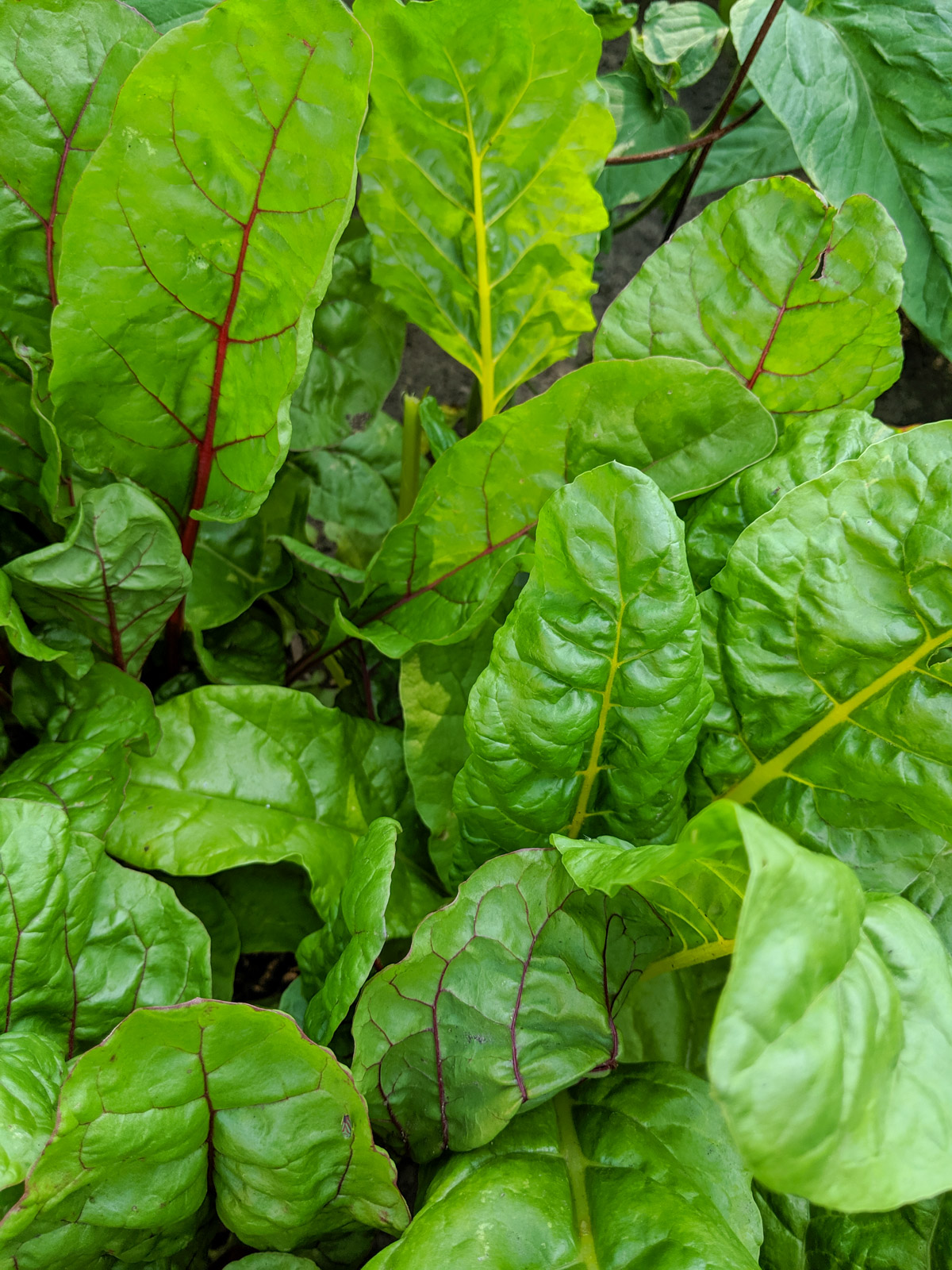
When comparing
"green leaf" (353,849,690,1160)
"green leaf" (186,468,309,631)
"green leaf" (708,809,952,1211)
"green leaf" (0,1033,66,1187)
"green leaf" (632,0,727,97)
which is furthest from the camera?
"green leaf" (632,0,727,97)

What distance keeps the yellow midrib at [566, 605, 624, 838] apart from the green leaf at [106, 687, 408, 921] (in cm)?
17

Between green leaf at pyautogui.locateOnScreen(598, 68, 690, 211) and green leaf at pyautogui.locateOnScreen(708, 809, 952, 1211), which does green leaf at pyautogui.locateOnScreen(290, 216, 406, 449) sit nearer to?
green leaf at pyautogui.locateOnScreen(598, 68, 690, 211)

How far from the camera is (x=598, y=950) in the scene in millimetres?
660

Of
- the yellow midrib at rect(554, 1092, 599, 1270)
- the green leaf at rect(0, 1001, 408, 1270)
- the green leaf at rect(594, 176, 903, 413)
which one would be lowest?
the yellow midrib at rect(554, 1092, 599, 1270)

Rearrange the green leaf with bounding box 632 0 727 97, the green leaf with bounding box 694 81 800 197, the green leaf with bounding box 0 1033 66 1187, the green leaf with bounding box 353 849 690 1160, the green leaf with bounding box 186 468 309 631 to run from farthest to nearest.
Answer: the green leaf with bounding box 694 81 800 197 → the green leaf with bounding box 632 0 727 97 → the green leaf with bounding box 186 468 309 631 → the green leaf with bounding box 353 849 690 1160 → the green leaf with bounding box 0 1033 66 1187

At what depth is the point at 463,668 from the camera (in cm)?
76

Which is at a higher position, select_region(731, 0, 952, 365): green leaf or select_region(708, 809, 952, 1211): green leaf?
select_region(731, 0, 952, 365): green leaf

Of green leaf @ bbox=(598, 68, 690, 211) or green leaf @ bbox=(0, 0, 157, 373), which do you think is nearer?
green leaf @ bbox=(0, 0, 157, 373)

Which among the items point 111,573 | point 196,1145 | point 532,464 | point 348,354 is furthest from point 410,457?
point 196,1145

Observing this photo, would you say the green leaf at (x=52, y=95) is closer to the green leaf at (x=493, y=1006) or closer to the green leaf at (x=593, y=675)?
the green leaf at (x=593, y=675)

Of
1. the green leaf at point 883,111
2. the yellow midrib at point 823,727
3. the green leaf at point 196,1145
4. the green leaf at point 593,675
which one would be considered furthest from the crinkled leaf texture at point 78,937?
the green leaf at point 883,111

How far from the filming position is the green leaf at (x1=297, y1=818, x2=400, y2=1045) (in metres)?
A: 0.60

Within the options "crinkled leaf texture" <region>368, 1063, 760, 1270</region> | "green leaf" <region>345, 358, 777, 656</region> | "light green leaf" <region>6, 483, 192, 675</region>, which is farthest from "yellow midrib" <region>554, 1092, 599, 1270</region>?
"light green leaf" <region>6, 483, 192, 675</region>

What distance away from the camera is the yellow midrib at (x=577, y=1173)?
58 centimetres
